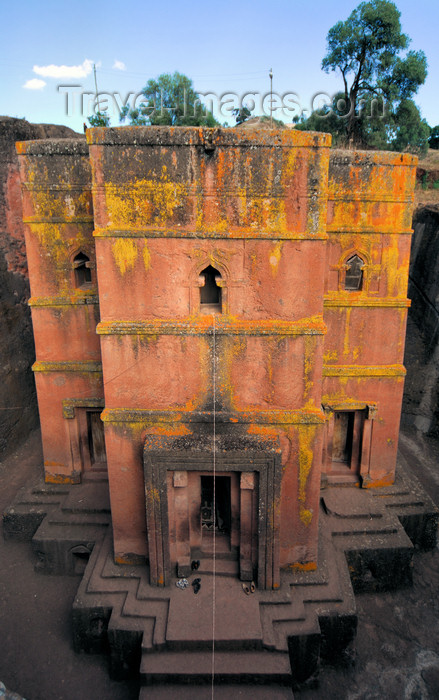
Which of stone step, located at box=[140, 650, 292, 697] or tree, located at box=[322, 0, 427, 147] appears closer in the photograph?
stone step, located at box=[140, 650, 292, 697]

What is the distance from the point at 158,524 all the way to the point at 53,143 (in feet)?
25.6

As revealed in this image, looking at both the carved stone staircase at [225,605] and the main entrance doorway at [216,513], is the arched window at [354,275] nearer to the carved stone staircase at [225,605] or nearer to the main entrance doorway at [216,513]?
the carved stone staircase at [225,605]

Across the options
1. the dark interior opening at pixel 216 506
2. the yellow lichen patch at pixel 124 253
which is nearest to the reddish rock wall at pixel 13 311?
the dark interior opening at pixel 216 506

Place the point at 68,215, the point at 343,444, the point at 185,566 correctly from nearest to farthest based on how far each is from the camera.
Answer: the point at 185,566 < the point at 68,215 < the point at 343,444

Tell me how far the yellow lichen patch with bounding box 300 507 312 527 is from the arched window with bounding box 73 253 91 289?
21.9 feet

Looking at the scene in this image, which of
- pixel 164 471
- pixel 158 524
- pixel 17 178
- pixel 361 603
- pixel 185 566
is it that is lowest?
pixel 361 603

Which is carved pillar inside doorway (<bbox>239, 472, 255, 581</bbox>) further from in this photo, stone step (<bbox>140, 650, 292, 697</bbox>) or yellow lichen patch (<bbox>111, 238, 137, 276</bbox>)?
yellow lichen patch (<bbox>111, 238, 137, 276</bbox>)

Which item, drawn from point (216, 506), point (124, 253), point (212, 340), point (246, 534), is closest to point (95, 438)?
point (216, 506)

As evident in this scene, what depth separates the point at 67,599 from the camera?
920cm

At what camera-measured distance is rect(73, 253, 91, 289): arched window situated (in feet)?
33.2

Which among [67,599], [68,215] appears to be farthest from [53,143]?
[67,599]

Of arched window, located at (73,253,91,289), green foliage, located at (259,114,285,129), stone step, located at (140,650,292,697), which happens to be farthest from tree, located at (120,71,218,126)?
stone step, located at (140,650,292,697)

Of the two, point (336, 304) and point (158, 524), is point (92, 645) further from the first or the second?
point (336, 304)

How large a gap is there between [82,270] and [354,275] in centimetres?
635
